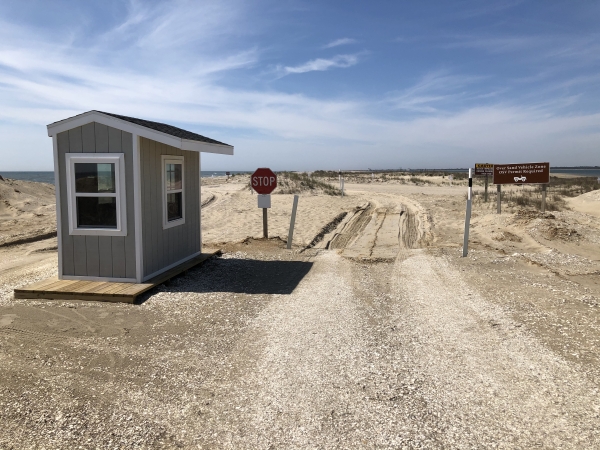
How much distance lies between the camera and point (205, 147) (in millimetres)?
8578

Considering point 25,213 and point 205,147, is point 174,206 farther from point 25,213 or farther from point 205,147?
point 25,213

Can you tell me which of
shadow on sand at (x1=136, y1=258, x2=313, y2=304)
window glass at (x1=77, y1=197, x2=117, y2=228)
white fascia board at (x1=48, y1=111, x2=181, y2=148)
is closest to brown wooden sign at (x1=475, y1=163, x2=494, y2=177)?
shadow on sand at (x1=136, y1=258, x2=313, y2=304)

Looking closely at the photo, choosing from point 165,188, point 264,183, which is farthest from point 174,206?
point 264,183

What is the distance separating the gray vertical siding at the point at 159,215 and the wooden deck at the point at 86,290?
1.83 feet

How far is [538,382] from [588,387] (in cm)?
38

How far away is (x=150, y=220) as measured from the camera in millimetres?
7656

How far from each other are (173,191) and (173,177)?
0.26 meters

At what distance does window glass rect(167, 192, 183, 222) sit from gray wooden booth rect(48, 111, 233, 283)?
581mm

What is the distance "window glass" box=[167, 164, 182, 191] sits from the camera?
27.6 ft

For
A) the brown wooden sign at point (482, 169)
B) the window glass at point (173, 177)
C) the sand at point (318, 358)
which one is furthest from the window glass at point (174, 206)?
the brown wooden sign at point (482, 169)

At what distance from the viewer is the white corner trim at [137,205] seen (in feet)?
23.3

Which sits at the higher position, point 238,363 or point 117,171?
point 117,171

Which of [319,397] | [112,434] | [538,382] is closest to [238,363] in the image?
[319,397]

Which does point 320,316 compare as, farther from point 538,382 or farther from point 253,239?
point 253,239
